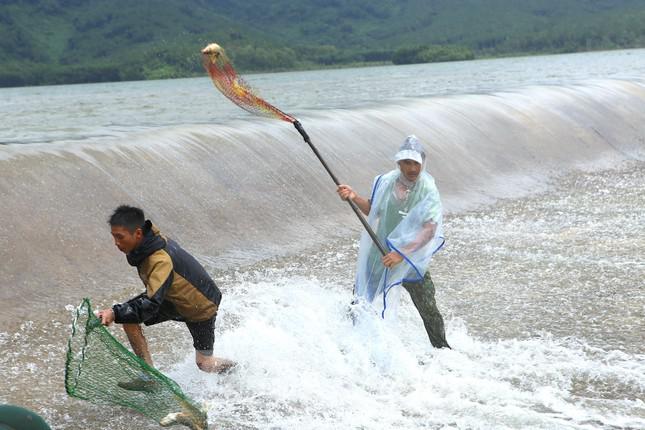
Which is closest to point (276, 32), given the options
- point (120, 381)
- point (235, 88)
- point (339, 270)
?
point (339, 270)

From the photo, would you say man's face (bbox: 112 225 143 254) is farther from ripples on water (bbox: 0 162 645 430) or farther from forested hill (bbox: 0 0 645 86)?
forested hill (bbox: 0 0 645 86)

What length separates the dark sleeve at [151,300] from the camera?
5.37m

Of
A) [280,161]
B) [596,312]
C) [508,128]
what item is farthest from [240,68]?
[596,312]

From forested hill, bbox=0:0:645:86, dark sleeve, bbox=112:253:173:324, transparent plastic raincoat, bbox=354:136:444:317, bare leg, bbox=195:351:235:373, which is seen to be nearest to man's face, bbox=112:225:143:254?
dark sleeve, bbox=112:253:173:324

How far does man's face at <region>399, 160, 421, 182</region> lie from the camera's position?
634 cm

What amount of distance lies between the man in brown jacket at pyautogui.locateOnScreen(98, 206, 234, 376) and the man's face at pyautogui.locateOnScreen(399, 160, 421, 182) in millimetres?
1604

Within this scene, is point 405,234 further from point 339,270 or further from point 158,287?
point 339,270

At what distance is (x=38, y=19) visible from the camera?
116625 mm

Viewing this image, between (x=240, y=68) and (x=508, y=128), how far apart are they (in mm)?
63497

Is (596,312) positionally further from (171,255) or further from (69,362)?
(69,362)

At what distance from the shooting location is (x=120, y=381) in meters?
5.56

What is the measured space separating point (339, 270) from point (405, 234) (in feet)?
12.2

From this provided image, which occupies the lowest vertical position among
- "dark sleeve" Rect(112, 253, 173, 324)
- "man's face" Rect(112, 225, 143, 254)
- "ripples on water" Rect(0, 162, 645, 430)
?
"ripples on water" Rect(0, 162, 645, 430)

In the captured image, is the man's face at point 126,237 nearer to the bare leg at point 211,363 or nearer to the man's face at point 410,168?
the bare leg at point 211,363
